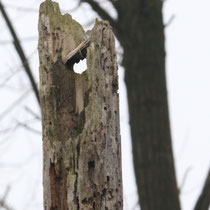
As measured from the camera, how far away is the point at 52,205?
2559 millimetres

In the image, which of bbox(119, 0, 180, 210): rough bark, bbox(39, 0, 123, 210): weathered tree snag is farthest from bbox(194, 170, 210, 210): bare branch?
bbox(39, 0, 123, 210): weathered tree snag

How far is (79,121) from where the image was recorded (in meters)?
2.63

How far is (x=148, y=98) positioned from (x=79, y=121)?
6.32 ft

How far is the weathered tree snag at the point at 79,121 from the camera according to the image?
2.48 m

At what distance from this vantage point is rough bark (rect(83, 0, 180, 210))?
4.33 metres

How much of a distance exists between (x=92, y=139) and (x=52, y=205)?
0.34 metres

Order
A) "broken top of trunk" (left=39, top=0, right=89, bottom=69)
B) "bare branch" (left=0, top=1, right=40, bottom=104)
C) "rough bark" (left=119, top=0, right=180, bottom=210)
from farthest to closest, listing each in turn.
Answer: "bare branch" (left=0, top=1, right=40, bottom=104) < "rough bark" (left=119, top=0, right=180, bottom=210) < "broken top of trunk" (left=39, top=0, right=89, bottom=69)

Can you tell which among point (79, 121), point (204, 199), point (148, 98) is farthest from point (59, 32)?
point (204, 199)

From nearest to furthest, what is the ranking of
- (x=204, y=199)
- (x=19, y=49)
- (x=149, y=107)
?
1. (x=204, y=199)
2. (x=149, y=107)
3. (x=19, y=49)

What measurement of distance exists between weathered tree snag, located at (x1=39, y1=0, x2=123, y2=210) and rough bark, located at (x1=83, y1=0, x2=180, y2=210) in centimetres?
179

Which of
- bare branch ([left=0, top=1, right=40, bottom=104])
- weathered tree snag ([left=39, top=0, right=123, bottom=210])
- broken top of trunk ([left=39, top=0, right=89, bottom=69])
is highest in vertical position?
bare branch ([left=0, top=1, right=40, bottom=104])

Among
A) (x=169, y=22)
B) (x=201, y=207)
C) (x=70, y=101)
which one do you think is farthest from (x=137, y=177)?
(x=70, y=101)

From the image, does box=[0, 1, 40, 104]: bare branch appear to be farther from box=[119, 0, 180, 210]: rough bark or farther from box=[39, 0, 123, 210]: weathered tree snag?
box=[39, 0, 123, 210]: weathered tree snag

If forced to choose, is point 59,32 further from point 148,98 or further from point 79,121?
point 148,98
